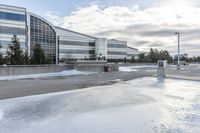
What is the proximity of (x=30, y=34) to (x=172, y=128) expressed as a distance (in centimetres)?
5888

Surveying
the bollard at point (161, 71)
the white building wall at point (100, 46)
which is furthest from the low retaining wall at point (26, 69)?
the white building wall at point (100, 46)

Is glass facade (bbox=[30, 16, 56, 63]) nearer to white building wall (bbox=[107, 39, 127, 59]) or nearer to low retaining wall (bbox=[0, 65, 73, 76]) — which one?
low retaining wall (bbox=[0, 65, 73, 76])

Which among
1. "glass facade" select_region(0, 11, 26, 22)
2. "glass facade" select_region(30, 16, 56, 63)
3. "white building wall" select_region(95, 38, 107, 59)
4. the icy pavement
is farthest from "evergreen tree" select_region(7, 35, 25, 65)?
"white building wall" select_region(95, 38, 107, 59)

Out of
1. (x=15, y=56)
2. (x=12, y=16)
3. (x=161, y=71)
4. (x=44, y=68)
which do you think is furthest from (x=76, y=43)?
(x=161, y=71)

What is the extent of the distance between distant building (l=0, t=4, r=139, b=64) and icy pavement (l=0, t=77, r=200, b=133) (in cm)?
4577

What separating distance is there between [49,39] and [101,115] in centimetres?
6407

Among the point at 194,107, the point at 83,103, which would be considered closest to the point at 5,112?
the point at 83,103

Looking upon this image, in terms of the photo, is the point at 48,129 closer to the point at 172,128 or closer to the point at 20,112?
the point at 20,112

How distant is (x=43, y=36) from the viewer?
217ft

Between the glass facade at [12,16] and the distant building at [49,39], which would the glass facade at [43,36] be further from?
the glass facade at [12,16]

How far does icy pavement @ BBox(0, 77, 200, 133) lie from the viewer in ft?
20.2

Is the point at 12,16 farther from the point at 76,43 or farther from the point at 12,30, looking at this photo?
the point at 76,43

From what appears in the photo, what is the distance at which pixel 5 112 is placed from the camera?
26.6ft

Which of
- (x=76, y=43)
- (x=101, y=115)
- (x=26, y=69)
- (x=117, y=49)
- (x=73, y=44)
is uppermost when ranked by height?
(x=76, y=43)
